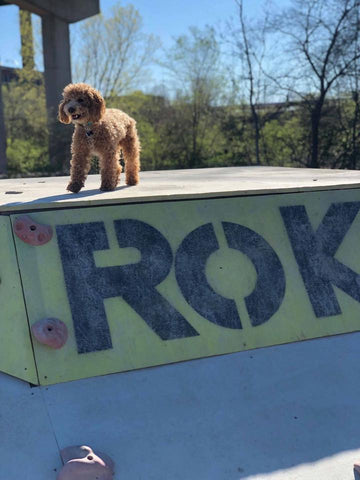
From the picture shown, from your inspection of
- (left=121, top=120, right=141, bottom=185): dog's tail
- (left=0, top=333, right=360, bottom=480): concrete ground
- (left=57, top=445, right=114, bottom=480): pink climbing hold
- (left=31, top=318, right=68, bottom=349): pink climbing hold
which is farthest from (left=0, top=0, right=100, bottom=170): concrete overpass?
(left=57, top=445, right=114, bottom=480): pink climbing hold

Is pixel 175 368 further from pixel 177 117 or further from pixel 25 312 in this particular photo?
pixel 177 117

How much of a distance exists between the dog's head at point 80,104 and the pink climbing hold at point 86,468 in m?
2.54

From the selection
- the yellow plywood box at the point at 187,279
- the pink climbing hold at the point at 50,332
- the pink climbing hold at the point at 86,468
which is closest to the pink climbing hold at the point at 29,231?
the yellow plywood box at the point at 187,279

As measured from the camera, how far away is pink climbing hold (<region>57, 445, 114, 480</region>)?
7.25ft

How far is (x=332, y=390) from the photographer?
2.90 metres

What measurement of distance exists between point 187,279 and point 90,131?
155 centimetres

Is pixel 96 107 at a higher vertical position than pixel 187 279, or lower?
higher

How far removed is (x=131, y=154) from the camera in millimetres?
4906

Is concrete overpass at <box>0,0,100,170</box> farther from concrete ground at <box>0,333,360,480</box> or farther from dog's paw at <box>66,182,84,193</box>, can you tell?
concrete ground at <box>0,333,360,480</box>

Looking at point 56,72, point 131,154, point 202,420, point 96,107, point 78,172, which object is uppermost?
point 56,72

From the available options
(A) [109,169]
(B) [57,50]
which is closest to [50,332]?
(A) [109,169]

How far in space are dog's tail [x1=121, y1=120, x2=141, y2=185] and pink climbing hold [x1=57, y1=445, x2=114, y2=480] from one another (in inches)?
121

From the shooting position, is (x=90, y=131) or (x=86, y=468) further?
(x=90, y=131)

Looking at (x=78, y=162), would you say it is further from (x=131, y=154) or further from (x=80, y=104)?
(x=131, y=154)
